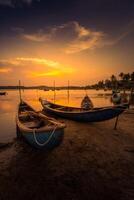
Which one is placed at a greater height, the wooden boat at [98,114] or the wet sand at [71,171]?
the wooden boat at [98,114]

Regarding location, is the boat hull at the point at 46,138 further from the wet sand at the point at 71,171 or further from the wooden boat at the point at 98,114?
the wooden boat at the point at 98,114

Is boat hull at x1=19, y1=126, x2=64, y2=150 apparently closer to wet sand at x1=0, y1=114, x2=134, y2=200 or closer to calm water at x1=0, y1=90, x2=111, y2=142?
wet sand at x1=0, y1=114, x2=134, y2=200

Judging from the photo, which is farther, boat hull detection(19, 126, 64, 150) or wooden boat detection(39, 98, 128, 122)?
wooden boat detection(39, 98, 128, 122)

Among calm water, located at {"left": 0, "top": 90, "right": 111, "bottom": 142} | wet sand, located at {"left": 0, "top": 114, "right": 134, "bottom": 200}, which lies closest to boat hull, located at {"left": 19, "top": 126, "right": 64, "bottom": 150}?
wet sand, located at {"left": 0, "top": 114, "right": 134, "bottom": 200}

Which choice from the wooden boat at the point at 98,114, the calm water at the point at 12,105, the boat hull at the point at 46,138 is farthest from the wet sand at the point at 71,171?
the calm water at the point at 12,105

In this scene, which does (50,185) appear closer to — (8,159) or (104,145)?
(8,159)

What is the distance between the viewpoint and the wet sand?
4.34 meters

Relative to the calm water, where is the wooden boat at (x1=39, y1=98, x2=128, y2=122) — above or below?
above

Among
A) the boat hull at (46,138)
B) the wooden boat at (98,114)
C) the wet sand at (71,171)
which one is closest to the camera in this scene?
the wet sand at (71,171)

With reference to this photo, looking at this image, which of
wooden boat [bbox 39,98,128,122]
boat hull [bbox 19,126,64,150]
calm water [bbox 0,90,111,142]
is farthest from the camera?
calm water [bbox 0,90,111,142]

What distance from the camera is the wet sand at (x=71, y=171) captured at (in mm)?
4344

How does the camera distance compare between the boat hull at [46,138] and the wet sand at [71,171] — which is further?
the boat hull at [46,138]

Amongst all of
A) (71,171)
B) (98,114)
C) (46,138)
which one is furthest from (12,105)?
(71,171)

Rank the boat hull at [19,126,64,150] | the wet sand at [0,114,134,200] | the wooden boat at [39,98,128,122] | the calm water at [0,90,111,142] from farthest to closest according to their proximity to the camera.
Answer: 1. the calm water at [0,90,111,142]
2. the wooden boat at [39,98,128,122]
3. the boat hull at [19,126,64,150]
4. the wet sand at [0,114,134,200]
